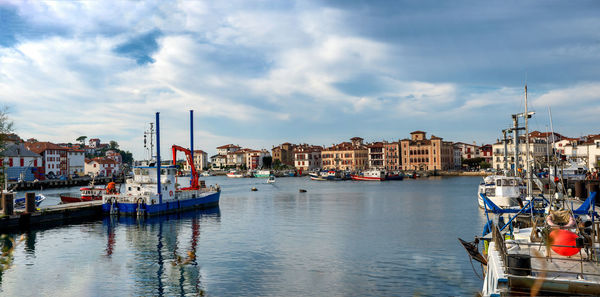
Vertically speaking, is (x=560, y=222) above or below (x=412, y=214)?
above

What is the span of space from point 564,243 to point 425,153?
168289mm

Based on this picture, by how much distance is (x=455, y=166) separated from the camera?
623ft

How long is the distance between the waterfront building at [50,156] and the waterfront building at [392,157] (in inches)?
4783

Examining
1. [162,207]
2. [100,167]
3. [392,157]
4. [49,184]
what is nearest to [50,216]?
[162,207]

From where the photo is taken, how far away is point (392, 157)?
611 ft

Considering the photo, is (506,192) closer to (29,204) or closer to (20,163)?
(29,204)

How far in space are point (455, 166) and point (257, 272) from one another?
179063 mm

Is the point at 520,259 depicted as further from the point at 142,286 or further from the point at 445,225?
the point at 445,225

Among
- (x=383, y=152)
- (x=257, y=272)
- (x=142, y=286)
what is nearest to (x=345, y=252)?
(x=257, y=272)

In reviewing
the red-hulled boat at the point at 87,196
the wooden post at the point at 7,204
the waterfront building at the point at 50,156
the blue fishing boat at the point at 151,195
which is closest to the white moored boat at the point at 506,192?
the blue fishing boat at the point at 151,195

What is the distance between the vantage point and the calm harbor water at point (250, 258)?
21.5 metres

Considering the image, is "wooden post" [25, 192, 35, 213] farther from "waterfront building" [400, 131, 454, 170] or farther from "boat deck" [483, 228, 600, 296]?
"waterfront building" [400, 131, 454, 170]

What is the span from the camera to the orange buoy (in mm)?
14547

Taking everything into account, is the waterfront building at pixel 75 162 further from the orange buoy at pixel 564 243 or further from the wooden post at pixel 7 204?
the orange buoy at pixel 564 243
